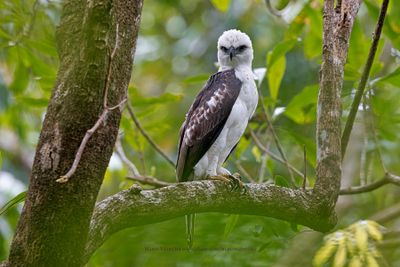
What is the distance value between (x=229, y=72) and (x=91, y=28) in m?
3.01

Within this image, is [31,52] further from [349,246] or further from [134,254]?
[349,246]

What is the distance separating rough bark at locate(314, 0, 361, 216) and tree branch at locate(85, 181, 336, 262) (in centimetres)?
10

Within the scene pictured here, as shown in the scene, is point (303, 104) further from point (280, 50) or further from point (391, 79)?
point (391, 79)

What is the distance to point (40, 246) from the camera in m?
2.76

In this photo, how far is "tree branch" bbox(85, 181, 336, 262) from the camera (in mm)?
3139

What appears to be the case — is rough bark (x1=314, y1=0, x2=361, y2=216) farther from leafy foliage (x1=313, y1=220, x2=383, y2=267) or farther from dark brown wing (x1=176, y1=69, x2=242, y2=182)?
dark brown wing (x1=176, y1=69, x2=242, y2=182)

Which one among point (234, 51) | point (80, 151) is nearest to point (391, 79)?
point (234, 51)

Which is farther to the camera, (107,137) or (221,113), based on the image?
(221,113)

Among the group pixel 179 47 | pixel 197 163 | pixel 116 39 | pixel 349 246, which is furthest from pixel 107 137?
pixel 179 47

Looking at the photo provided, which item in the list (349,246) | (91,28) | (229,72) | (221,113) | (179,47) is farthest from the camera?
(179,47)

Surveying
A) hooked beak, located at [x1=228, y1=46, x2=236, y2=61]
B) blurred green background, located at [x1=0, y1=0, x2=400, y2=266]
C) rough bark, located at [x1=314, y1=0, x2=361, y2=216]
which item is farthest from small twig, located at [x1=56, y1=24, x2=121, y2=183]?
hooked beak, located at [x1=228, y1=46, x2=236, y2=61]

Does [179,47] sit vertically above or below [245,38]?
above

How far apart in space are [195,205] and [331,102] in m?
0.92

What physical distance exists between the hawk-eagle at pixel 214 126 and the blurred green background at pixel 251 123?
0.99ft
